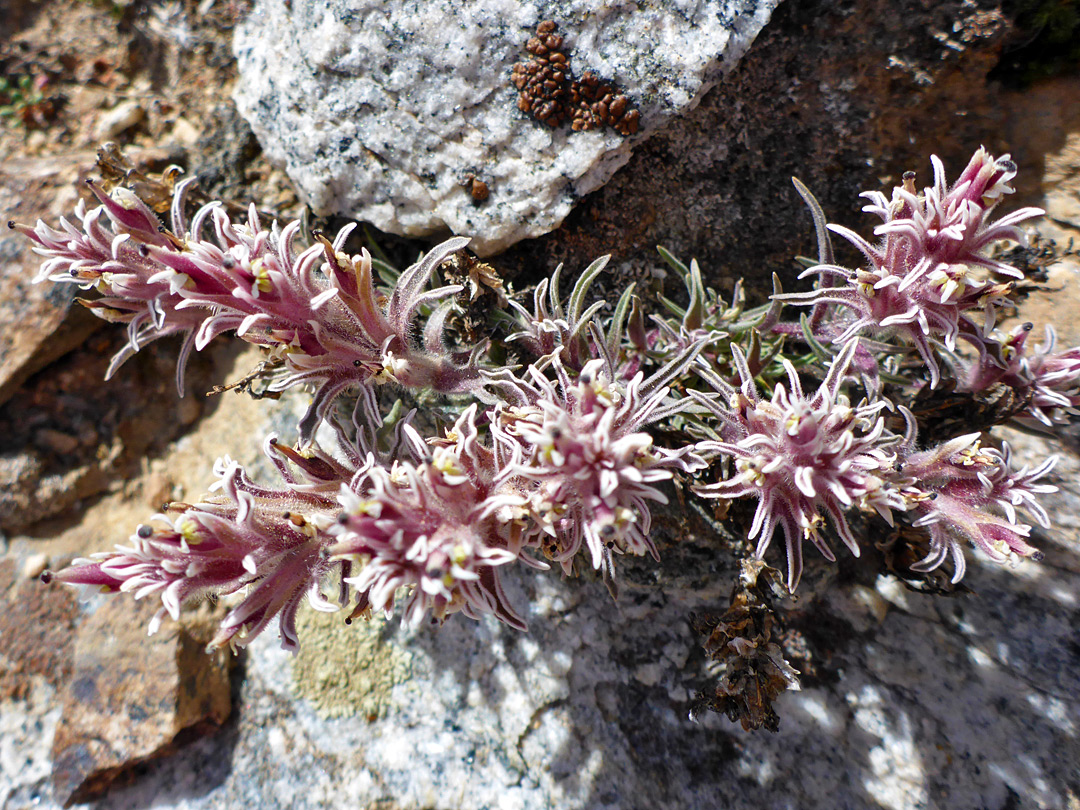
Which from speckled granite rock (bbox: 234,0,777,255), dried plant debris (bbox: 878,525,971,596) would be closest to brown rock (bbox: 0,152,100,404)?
speckled granite rock (bbox: 234,0,777,255)

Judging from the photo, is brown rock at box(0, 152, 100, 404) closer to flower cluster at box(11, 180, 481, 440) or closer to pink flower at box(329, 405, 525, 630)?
flower cluster at box(11, 180, 481, 440)

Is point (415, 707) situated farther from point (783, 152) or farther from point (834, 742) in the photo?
point (783, 152)

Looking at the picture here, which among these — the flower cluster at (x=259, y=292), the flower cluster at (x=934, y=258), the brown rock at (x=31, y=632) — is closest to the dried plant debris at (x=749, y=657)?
the flower cluster at (x=934, y=258)

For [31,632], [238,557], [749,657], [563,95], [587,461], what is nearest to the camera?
[587,461]

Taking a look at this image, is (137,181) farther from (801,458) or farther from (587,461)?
(801,458)

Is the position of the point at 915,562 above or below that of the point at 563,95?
below

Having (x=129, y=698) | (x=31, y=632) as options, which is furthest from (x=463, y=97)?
→ (x=31, y=632)
